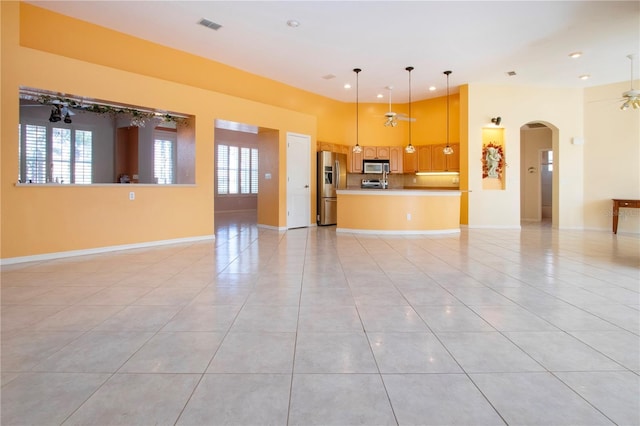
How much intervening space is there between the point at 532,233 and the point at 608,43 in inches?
149

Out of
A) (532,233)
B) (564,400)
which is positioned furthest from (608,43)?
(564,400)

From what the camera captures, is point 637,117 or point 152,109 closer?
point 152,109

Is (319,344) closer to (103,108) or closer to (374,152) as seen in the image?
(103,108)

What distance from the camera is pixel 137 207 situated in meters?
5.68

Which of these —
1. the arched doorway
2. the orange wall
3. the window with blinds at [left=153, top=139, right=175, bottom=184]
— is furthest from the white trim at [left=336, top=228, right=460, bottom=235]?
the window with blinds at [left=153, top=139, right=175, bottom=184]

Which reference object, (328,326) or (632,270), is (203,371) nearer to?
(328,326)

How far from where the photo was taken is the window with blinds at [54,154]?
9.03 meters

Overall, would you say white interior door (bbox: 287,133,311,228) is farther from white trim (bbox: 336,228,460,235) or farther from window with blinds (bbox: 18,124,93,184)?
window with blinds (bbox: 18,124,93,184)

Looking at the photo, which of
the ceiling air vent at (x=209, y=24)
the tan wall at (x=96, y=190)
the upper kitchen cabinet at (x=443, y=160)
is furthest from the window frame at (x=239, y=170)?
the ceiling air vent at (x=209, y=24)

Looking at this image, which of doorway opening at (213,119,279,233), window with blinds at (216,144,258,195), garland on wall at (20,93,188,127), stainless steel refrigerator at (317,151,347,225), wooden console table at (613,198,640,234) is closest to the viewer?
garland on wall at (20,93,188,127)

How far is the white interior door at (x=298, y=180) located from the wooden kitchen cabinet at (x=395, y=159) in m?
2.63

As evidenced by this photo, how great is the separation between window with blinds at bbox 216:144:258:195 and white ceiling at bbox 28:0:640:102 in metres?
5.28

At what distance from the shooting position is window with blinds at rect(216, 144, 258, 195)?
12.5 metres

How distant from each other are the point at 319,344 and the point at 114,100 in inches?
198
